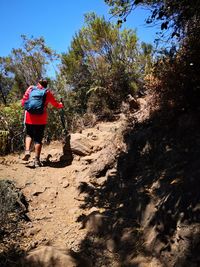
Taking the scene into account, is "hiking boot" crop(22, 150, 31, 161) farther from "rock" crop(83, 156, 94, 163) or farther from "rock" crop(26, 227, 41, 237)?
"rock" crop(26, 227, 41, 237)

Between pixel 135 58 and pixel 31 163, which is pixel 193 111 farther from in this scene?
pixel 135 58

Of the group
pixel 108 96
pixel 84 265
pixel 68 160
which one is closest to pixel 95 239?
pixel 84 265

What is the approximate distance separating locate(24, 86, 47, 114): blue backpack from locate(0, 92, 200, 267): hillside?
3.65 ft

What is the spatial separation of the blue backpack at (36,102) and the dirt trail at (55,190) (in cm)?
110

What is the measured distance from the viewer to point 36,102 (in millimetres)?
6578

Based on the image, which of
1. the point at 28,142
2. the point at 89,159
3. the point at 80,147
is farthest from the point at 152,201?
the point at 28,142

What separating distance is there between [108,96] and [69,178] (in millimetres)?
4625

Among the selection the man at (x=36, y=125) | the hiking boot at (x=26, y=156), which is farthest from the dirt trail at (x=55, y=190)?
the man at (x=36, y=125)

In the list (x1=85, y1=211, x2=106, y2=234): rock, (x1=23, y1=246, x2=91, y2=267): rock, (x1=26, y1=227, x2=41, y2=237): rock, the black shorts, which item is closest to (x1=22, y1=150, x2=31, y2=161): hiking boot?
the black shorts

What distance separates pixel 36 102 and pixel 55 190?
6.29 feet

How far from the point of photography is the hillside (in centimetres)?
354

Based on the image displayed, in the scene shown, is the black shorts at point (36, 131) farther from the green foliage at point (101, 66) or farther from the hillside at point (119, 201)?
the green foliage at point (101, 66)

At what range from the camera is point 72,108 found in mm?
10680

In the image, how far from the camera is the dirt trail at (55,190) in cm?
433
